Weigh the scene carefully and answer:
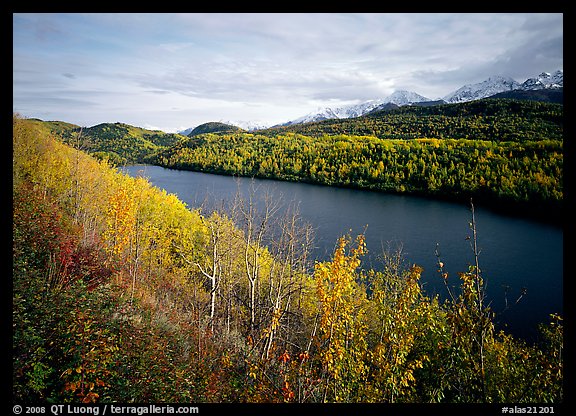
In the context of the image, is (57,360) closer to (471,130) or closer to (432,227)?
(432,227)

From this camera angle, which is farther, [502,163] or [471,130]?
[471,130]

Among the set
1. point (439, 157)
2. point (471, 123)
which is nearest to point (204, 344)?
point (439, 157)

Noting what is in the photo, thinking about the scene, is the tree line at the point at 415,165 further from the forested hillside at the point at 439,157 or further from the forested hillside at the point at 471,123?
the forested hillside at the point at 471,123

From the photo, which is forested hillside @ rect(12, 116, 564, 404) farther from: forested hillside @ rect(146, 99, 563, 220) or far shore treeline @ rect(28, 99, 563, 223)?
forested hillside @ rect(146, 99, 563, 220)

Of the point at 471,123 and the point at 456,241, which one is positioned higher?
the point at 471,123

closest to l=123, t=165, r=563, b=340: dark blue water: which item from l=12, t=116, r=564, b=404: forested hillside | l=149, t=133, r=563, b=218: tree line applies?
l=12, t=116, r=564, b=404: forested hillside

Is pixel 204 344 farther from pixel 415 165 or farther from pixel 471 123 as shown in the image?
pixel 471 123
